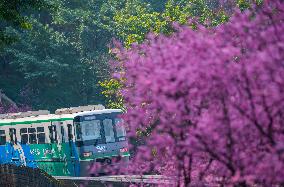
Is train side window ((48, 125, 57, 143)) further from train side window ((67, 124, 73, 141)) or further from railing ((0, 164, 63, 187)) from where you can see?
railing ((0, 164, 63, 187))

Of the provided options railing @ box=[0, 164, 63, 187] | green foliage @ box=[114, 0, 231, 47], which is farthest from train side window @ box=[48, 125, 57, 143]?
railing @ box=[0, 164, 63, 187]

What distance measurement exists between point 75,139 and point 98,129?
42.3 inches

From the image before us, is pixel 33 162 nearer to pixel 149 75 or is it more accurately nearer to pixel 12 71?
pixel 149 75

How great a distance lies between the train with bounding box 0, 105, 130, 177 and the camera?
2683cm

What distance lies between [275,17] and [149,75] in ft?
5.60

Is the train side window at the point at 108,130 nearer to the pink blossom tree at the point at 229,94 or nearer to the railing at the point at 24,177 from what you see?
the railing at the point at 24,177

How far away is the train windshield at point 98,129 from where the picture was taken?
2678 cm

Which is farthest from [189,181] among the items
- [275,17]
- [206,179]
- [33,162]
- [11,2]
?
[33,162]

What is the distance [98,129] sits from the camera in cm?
2720

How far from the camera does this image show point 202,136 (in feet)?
23.4

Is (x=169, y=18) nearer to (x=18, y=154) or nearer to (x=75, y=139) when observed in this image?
(x=75, y=139)

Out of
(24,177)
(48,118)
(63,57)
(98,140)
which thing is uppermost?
(63,57)

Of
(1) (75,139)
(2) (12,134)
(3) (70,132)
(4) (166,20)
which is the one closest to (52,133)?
(3) (70,132)

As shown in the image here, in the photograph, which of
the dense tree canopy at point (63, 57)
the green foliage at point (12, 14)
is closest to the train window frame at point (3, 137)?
the green foliage at point (12, 14)
